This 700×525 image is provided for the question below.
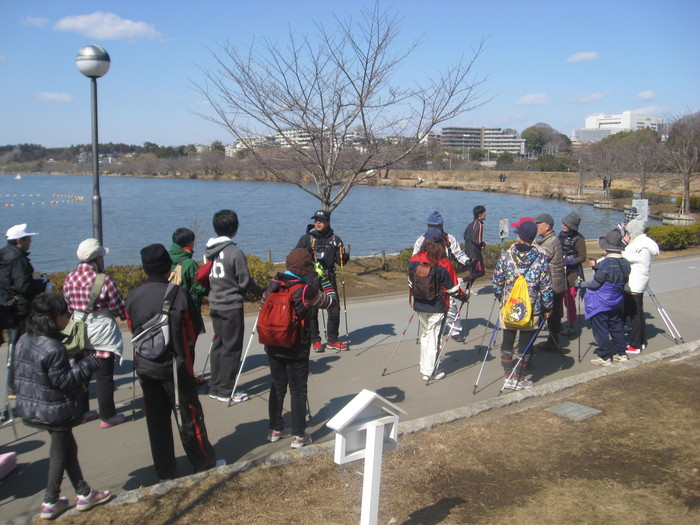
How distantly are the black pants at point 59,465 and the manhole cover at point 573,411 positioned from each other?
427 centimetres

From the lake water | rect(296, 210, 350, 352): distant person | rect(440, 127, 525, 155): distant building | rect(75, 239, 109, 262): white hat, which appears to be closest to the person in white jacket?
rect(296, 210, 350, 352): distant person

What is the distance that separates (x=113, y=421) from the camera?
548 centimetres

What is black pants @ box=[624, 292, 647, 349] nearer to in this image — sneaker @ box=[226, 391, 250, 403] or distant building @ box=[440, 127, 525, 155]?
sneaker @ box=[226, 391, 250, 403]

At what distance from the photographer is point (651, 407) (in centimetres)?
600

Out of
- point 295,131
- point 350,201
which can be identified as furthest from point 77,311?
point 350,201

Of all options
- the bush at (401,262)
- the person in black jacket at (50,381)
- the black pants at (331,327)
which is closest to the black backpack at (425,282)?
the black pants at (331,327)

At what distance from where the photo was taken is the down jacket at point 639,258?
25.6 ft

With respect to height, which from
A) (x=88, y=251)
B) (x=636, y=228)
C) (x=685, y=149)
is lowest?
(x=88, y=251)

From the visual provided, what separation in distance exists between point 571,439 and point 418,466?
152 cm

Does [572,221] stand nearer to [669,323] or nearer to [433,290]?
[669,323]

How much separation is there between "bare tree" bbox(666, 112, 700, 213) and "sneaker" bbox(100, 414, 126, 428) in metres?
34.7

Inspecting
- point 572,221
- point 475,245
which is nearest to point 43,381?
point 572,221

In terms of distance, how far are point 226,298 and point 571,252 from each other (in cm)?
506

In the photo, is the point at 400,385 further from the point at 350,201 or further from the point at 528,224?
the point at 350,201
